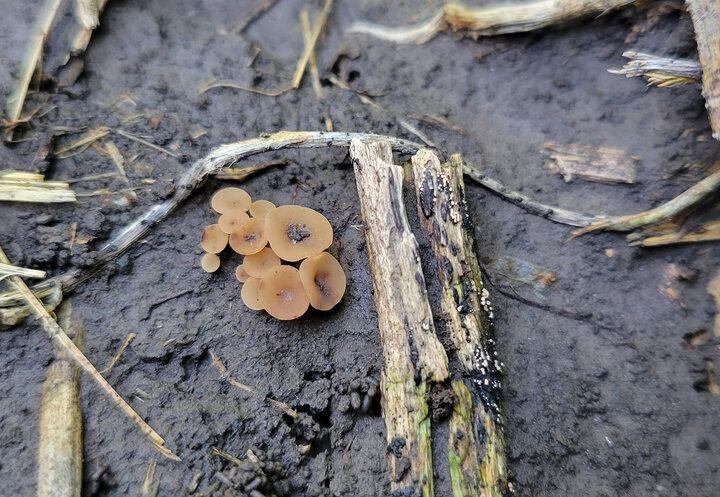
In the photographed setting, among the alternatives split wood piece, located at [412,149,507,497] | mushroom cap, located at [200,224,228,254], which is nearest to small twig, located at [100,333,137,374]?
mushroom cap, located at [200,224,228,254]

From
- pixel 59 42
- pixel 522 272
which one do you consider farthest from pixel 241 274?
pixel 59 42

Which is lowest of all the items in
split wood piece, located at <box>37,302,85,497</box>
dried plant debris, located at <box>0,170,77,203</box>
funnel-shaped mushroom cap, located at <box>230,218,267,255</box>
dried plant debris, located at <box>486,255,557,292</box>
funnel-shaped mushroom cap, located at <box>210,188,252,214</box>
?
split wood piece, located at <box>37,302,85,497</box>

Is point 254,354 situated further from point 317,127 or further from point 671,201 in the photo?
point 671,201

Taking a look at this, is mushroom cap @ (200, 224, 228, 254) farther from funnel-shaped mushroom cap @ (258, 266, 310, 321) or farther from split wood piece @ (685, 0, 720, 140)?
split wood piece @ (685, 0, 720, 140)

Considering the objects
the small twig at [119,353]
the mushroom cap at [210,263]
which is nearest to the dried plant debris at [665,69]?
the mushroom cap at [210,263]

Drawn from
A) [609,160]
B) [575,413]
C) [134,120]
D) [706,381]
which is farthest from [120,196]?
[706,381]

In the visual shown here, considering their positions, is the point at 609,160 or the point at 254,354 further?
the point at 609,160
